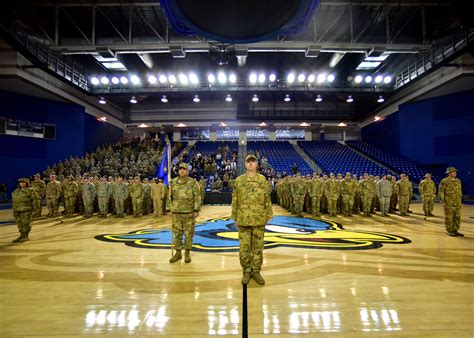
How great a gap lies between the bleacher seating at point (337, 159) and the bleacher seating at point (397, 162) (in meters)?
0.87

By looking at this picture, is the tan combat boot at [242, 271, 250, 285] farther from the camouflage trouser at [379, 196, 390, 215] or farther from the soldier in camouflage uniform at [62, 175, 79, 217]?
the soldier in camouflage uniform at [62, 175, 79, 217]

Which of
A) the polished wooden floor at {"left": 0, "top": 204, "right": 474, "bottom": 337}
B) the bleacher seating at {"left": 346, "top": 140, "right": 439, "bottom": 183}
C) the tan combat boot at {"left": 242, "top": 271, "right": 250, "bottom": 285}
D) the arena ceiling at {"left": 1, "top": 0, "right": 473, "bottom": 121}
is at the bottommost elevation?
the polished wooden floor at {"left": 0, "top": 204, "right": 474, "bottom": 337}

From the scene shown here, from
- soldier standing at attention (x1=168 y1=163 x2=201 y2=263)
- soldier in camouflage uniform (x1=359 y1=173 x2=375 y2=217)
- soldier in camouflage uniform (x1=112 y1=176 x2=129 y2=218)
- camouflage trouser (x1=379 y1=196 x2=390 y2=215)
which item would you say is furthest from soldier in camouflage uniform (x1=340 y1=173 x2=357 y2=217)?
soldier in camouflage uniform (x1=112 y1=176 x2=129 y2=218)

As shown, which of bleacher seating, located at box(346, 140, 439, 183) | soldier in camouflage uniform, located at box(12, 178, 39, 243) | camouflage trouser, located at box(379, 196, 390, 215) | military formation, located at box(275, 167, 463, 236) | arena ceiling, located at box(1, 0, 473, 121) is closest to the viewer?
soldier in camouflage uniform, located at box(12, 178, 39, 243)

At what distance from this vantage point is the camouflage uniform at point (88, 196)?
11.1m

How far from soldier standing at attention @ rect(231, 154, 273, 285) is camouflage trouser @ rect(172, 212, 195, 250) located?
133 centimetres

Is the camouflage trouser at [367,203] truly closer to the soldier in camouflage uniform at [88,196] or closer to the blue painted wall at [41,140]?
the soldier in camouflage uniform at [88,196]

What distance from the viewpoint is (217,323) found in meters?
2.55

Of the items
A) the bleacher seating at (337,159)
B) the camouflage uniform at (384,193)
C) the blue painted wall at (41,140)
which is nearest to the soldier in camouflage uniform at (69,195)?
the blue painted wall at (41,140)

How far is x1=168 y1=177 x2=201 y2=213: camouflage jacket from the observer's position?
15.7 ft

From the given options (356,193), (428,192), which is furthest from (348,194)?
(428,192)

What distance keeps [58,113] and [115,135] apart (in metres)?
6.98

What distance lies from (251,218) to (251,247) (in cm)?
45

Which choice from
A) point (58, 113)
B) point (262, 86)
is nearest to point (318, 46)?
point (262, 86)
